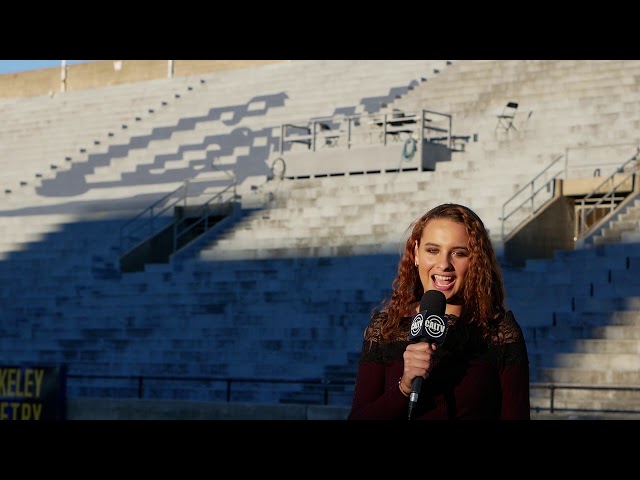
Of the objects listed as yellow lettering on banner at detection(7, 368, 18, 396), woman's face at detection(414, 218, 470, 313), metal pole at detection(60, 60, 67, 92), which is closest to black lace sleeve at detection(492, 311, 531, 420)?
woman's face at detection(414, 218, 470, 313)

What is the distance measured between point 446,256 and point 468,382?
1.31 feet

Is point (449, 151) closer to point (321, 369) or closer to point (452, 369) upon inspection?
point (321, 369)

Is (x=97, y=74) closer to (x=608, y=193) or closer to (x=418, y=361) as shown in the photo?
(x=608, y=193)

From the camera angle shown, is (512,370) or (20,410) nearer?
(512,370)

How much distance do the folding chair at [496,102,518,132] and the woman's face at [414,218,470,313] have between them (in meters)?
19.3

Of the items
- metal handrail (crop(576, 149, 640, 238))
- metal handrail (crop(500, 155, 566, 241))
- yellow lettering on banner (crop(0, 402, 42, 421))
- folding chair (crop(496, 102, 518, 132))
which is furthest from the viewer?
folding chair (crop(496, 102, 518, 132))

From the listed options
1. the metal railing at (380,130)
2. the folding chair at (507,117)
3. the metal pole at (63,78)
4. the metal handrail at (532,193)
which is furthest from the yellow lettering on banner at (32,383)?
the metal pole at (63,78)

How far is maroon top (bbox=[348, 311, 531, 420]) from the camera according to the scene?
4.14 m

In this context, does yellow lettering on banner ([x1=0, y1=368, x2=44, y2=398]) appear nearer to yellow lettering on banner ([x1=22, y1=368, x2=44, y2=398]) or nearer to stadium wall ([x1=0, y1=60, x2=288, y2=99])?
yellow lettering on banner ([x1=22, y1=368, x2=44, y2=398])

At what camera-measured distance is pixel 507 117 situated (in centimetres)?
2358

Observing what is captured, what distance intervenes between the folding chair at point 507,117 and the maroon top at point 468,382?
63.6 ft

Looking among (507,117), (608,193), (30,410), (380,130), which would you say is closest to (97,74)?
(380,130)

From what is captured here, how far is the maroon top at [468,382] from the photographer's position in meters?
4.14
